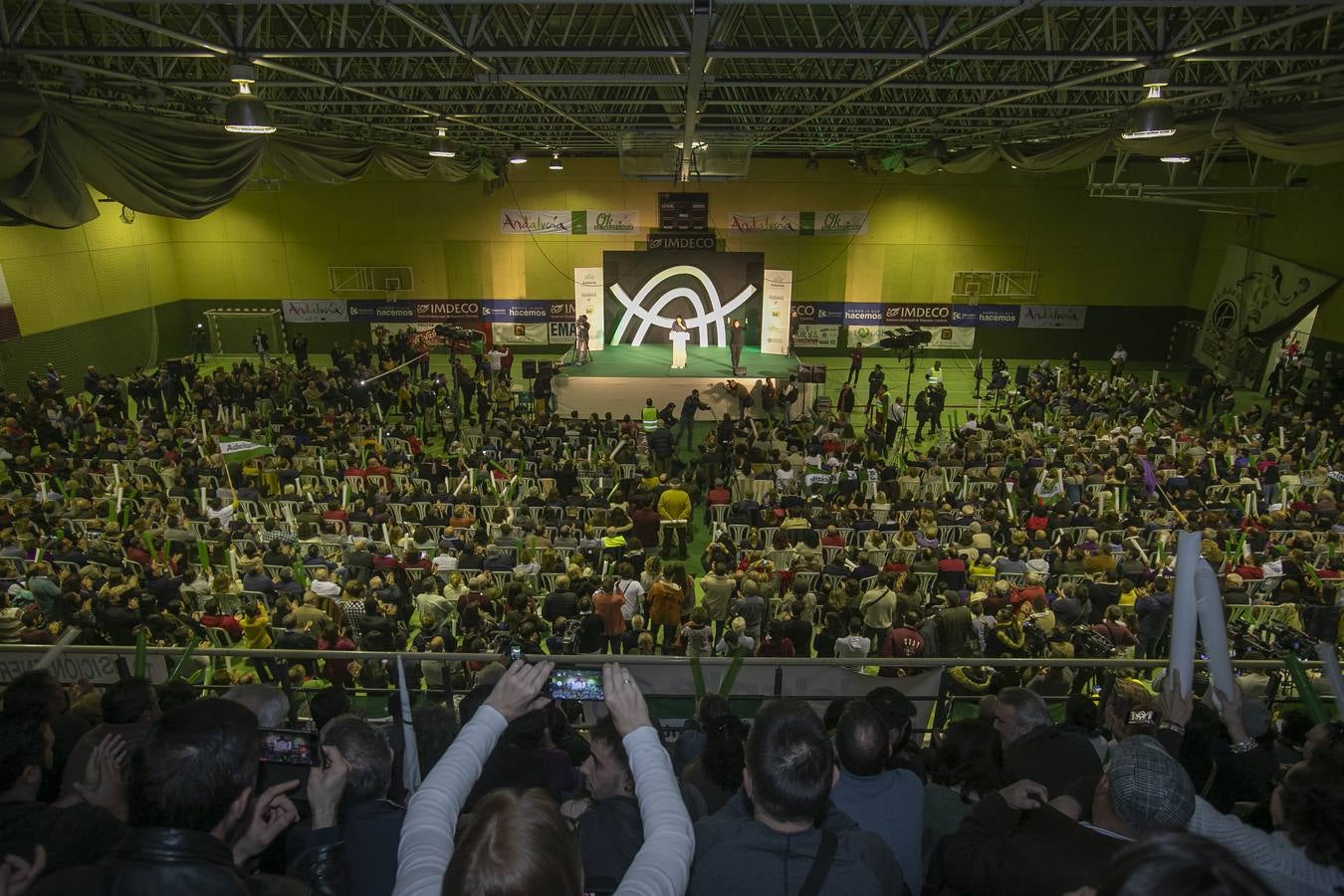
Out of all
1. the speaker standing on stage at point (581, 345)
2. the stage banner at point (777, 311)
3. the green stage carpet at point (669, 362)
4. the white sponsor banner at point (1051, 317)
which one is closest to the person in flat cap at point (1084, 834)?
the green stage carpet at point (669, 362)

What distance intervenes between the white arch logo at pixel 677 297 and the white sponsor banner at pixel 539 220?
116 inches

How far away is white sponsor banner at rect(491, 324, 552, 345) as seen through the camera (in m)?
26.6

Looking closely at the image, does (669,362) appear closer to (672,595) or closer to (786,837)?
(672,595)

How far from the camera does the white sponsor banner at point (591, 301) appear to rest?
24625 millimetres

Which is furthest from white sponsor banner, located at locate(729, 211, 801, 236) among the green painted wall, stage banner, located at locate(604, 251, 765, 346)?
stage banner, located at locate(604, 251, 765, 346)

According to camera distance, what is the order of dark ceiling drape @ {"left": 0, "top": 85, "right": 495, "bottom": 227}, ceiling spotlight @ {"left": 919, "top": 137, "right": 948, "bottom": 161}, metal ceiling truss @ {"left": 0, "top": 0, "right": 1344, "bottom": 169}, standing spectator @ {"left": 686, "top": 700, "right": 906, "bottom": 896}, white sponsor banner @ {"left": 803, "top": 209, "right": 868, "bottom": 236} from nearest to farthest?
1. standing spectator @ {"left": 686, "top": 700, "right": 906, "bottom": 896}
2. dark ceiling drape @ {"left": 0, "top": 85, "right": 495, "bottom": 227}
3. metal ceiling truss @ {"left": 0, "top": 0, "right": 1344, "bottom": 169}
4. ceiling spotlight @ {"left": 919, "top": 137, "right": 948, "bottom": 161}
5. white sponsor banner @ {"left": 803, "top": 209, "right": 868, "bottom": 236}

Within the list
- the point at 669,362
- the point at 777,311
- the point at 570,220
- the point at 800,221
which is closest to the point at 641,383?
the point at 669,362

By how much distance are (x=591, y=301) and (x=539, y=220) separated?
11.7 ft

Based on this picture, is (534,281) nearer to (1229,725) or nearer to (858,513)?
(858,513)

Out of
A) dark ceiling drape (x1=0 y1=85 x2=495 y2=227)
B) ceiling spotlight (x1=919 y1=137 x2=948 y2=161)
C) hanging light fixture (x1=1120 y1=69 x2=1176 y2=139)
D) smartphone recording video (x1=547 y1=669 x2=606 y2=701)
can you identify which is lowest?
smartphone recording video (x1=547 y1=669 x2=606 y2=701)

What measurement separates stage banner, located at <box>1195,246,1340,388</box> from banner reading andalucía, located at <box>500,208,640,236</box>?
18.1 m

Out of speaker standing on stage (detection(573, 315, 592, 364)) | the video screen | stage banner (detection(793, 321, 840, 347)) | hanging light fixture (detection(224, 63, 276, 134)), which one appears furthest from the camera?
stage banner (detection(793, 321, 840, 347))

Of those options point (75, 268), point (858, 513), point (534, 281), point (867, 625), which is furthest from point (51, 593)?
point (534, 281)

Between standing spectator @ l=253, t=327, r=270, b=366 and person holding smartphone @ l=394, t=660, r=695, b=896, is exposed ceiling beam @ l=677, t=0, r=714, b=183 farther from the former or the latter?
standing spectator @ l=253, t=327, r=270, b=366
